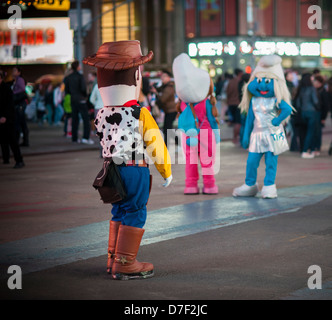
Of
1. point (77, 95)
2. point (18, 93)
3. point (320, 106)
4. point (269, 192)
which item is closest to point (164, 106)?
point (77, 95)

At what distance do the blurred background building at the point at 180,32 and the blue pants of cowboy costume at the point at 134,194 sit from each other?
32191 mm

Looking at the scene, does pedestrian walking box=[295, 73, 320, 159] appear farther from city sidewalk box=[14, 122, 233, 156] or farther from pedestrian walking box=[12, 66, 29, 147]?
pedestrian walking box=[12, 66, 29, 147]

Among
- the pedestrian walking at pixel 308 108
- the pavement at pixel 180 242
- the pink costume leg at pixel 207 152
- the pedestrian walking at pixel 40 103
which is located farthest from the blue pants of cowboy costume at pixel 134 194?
the pedestrian walking at pixel 40 103

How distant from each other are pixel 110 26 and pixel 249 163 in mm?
37128

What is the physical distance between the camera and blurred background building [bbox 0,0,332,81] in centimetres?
4047

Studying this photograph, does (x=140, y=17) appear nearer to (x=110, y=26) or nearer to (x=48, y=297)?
(x=110, y=26)

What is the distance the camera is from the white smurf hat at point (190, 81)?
10.3 m

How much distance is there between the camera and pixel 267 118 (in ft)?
33.6

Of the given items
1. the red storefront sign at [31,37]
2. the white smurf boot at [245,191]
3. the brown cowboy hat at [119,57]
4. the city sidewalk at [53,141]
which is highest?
the red storefront sign at [31,37]

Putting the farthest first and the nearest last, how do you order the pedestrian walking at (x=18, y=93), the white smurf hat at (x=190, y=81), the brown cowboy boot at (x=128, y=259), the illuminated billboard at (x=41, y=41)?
the illuminated billboard at (x=41, y=41), the pedestrian walking at (x=18, y=93), the white smurf hat at (x=190, y=81), the brown cowboy boot at (x=128, y=259)

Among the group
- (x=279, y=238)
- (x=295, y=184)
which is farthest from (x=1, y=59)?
(x=279, y=238)

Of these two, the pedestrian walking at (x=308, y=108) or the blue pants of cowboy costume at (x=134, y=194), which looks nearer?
the blue pants of cowboy costume at (x=134, y=194)

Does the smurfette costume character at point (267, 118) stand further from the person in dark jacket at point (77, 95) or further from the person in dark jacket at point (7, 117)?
the person in dark jacket at point (77, 95)

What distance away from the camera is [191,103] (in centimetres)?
1059
